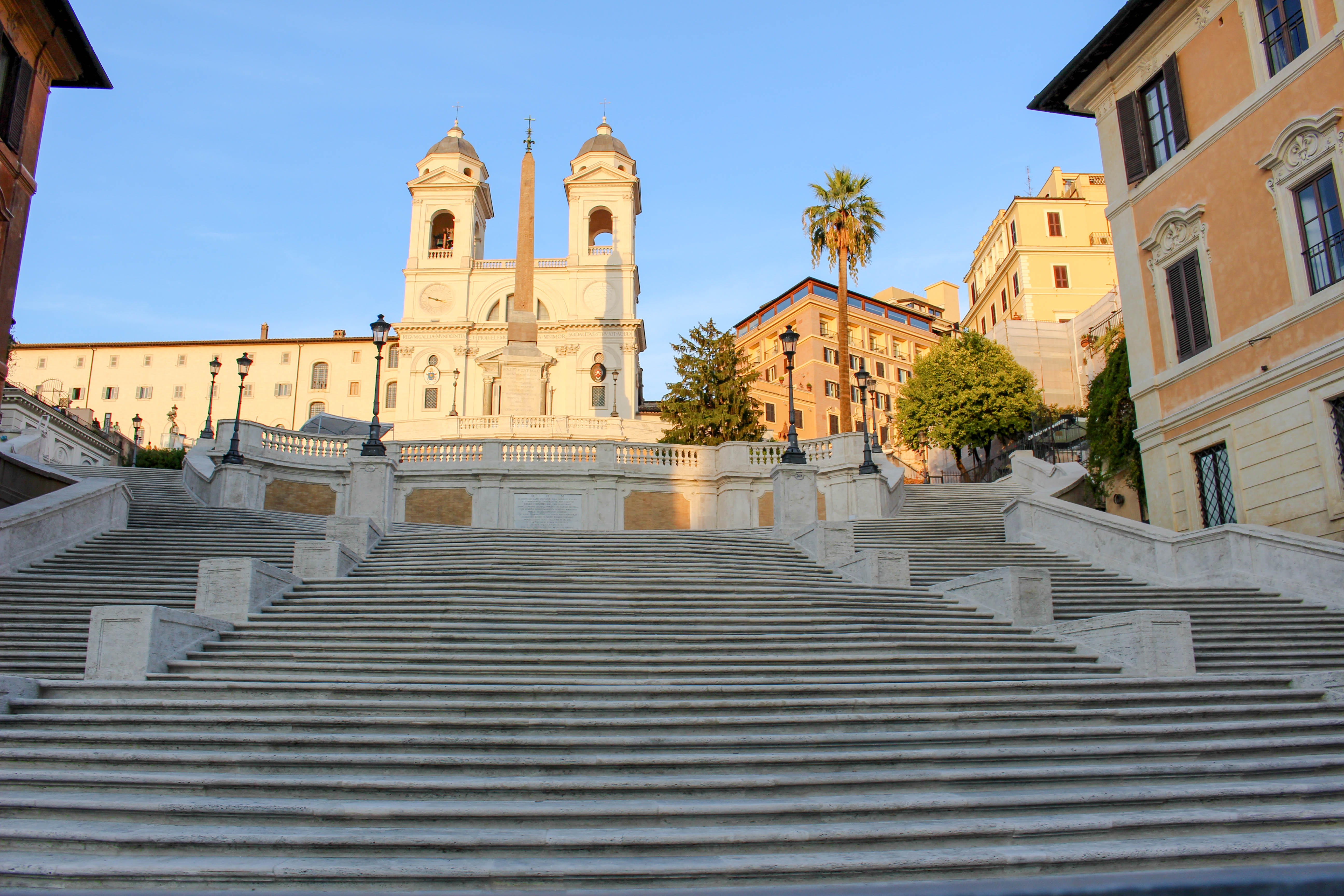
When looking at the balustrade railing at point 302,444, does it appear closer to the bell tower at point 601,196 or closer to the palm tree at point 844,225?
the palm tree at point 844,225

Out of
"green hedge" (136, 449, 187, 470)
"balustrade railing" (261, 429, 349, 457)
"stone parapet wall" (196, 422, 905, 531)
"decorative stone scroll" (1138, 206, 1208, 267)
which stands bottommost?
"stone parapet wall" (196, 422, 905, 531)

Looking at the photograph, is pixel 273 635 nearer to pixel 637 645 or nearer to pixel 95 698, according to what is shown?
pixel 95 698

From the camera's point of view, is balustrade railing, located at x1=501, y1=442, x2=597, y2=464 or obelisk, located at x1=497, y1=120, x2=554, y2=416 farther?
obelisk, located at x1=497, y1=120, x2=554, y2=416

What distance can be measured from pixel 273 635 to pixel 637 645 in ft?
14.5

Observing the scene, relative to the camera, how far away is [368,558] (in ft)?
54.3

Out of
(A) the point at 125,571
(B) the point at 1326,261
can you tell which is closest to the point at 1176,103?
(B) the point at 1326,261

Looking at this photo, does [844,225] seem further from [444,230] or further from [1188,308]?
[444,230]

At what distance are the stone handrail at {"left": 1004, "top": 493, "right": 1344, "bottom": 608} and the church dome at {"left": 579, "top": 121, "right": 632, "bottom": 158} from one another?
203 ft

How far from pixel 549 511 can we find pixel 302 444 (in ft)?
24.1

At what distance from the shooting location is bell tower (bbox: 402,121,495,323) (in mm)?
72062

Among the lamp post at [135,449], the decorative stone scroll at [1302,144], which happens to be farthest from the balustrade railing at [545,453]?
the lamp post at [135,449]

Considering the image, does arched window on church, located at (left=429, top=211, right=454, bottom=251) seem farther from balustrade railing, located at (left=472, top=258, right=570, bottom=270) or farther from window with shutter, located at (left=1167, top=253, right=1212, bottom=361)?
window with shutter, located at (left=1167, top=253, right=1212, bottom=361)

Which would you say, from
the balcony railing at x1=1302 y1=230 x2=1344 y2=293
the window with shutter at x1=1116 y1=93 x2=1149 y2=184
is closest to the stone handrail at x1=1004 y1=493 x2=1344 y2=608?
the balcony railing at x1=1302 y1=230 x2=1344 y2=293

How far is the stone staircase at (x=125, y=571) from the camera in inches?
460
